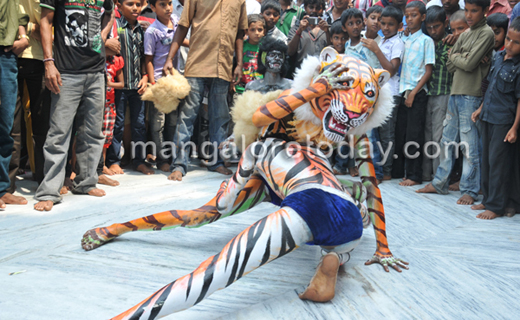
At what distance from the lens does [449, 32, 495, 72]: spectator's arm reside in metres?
4.00

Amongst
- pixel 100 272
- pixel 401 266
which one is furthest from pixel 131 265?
pixel 401 266

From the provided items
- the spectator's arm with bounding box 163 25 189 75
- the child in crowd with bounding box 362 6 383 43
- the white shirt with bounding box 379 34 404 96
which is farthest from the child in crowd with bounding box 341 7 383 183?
the spectator's arm with bounding box 163 25 189 75

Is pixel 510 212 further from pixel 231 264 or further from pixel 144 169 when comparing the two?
pixel 144 169

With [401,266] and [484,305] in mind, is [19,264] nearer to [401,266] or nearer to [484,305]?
Answer: [401,266]

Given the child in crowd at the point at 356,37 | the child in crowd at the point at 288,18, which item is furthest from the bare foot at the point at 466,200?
the child in crowd at the point at 288,18

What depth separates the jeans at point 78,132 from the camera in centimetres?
362

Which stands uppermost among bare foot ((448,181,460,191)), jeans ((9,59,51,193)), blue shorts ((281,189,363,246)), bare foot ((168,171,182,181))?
jeans ((9,59,51,193))

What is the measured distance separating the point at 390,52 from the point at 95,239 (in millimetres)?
3734

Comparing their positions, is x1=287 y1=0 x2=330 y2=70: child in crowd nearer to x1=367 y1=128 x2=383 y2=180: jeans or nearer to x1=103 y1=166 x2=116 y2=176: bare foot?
x1=367 y1=128 x2=383 y2=180: jeans

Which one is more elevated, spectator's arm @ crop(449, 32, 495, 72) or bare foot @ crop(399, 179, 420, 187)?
spectator's arm @ crop(449, 32, 495, 72)

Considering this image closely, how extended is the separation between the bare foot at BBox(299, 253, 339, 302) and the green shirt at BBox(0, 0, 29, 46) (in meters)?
3.11

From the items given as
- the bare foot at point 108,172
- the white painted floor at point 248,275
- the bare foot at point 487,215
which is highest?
the bare foot at point 487,215

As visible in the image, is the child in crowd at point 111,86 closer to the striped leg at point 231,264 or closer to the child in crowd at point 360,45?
the child in crowd at point 360,45

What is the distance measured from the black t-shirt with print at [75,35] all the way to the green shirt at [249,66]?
1889 millimetres
